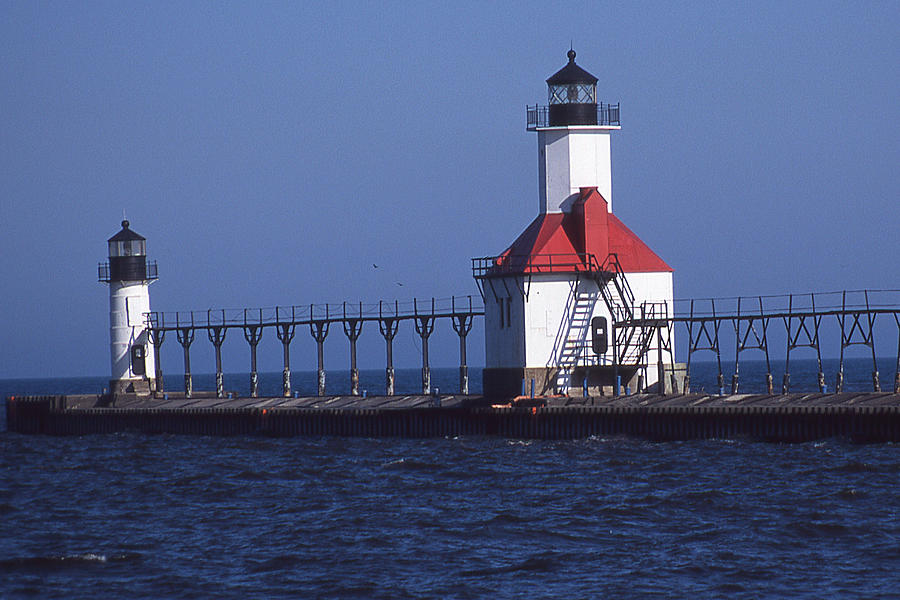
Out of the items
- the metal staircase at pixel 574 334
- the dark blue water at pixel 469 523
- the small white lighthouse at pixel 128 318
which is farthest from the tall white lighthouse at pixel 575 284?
the small white lighthouse at pixel 128 318

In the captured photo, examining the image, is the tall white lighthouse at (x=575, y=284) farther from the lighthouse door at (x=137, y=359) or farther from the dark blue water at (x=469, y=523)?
the lighthouse door at (x=137, y=359)

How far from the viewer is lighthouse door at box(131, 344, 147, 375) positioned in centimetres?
6856

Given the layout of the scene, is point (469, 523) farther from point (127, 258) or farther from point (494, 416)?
point (127, 258)

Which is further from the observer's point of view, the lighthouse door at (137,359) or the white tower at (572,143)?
the lighthouse door at (137,359)

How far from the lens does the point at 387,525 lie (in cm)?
3381

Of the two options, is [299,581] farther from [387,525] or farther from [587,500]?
[587,500]

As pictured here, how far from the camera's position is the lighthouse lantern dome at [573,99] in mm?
56812

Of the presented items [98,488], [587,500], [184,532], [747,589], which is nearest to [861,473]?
[587,500]

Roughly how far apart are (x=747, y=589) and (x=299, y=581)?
8.30m

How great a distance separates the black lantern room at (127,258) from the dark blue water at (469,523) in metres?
19.0

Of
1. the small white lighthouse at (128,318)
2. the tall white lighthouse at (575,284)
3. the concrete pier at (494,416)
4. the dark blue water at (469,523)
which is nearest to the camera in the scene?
the dark blue water at (469,523)

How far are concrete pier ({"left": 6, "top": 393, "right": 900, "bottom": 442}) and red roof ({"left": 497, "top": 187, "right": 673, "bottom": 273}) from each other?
5.58 metres

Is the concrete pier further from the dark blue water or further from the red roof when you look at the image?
the red roof

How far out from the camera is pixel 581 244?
55.3 meters
